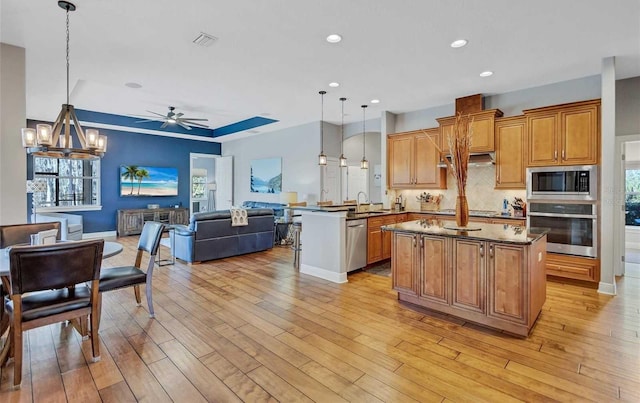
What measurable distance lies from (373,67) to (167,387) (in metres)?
4.03

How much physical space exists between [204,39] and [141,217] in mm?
6621

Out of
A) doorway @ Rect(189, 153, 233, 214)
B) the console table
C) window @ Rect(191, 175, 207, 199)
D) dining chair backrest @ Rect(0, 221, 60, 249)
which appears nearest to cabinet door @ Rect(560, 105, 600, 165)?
dining chair backrest @ Rect(0, 221, 60, 249)

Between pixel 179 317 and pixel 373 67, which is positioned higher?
pixel 373 67

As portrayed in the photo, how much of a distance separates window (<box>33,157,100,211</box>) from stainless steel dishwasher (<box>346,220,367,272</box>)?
6.99 metres

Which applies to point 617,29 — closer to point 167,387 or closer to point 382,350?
point 382,350

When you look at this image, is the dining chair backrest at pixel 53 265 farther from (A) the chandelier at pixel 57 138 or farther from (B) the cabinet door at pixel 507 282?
(B) the cabinet door at pixel 507 282

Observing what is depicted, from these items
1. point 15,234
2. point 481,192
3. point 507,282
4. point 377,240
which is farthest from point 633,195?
point 15,234

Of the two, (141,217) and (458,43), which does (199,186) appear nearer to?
(141,217)

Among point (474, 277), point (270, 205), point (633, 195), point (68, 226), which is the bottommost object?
point (474, 277)

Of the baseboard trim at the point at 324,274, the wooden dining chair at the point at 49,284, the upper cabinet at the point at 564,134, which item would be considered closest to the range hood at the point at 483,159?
the upper cabinet at the point at 564,134

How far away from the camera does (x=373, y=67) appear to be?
418 cm

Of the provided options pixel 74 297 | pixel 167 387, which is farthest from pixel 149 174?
pixel 167 387

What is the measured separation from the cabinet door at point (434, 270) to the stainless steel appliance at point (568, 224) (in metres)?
1.71

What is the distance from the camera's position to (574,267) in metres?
4.23
